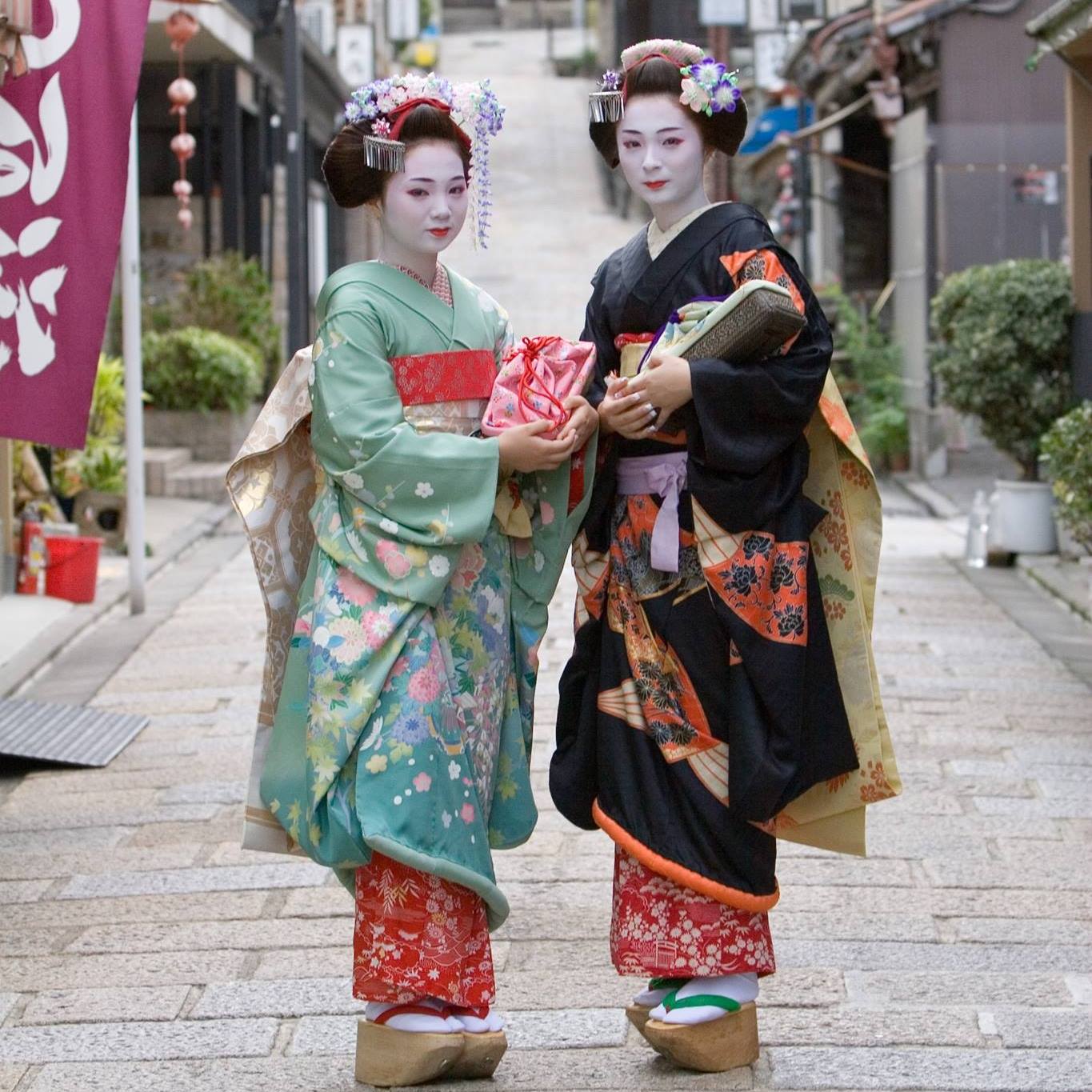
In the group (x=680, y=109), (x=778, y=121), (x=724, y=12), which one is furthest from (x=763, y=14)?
(x=680, y=109)

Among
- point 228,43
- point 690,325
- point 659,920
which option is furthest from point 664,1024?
point 228,43

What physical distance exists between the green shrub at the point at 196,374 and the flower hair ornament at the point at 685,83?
11682 mm

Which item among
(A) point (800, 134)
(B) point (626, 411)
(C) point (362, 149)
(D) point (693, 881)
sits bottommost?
(D) point (693, 881)

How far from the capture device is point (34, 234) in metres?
6.04

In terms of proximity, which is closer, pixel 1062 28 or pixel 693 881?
pixel 693 881

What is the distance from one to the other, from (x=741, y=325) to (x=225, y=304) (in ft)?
45.1

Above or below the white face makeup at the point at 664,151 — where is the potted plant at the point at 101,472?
below

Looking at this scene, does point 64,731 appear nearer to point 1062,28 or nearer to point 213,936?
point 213,936

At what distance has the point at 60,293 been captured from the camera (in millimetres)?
6055

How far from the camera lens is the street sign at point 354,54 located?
2473 centimetres

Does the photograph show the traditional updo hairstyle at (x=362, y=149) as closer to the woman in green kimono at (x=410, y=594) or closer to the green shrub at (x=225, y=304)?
the woman in green kimono at (x=410, y=594)

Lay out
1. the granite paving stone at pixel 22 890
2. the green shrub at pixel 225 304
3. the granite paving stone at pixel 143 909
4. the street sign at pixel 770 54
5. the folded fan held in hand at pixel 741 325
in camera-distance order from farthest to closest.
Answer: the street sign at pixel 770 54 → the green shrub at pixel 225 304 → the granite paving stone at pixel 22 890 → the granite paving stone at pixel 143 909 → the folded fan held in hand at pixel 741 325

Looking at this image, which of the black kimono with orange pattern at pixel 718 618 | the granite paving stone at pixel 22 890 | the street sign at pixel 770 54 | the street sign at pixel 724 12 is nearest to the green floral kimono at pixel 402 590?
the black kimono with orange pattern at pixel 718 618

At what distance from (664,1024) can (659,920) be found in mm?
203
